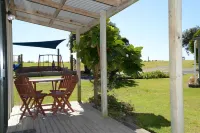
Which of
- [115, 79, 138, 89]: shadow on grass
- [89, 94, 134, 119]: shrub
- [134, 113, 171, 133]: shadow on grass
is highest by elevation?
[115, 79, 138, 89]: shadow on grass

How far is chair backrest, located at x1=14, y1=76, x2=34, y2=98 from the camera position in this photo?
6.08 m

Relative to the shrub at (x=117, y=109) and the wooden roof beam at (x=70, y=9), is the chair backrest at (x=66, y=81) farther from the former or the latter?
the wooden roof beam at (x=70, y=9)

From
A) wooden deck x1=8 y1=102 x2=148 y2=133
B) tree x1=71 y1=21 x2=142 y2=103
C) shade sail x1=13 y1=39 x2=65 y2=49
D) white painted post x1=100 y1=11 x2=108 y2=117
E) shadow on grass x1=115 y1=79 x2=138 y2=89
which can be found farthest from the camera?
shadow on grass x1=115 y1=79 x2=138 y2=89

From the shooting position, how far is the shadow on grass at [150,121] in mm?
5798

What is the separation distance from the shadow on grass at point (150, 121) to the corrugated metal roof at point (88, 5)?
3016 mm

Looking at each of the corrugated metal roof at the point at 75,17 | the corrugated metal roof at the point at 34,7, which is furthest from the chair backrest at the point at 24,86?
the corrugated metal roof at the point at 75,17

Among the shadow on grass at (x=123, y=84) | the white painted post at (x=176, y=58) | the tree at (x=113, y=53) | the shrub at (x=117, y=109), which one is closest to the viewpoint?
the white painted post at (x=176, y=58)

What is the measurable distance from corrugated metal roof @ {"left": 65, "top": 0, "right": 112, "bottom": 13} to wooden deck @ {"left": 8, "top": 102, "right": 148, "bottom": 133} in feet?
9.32

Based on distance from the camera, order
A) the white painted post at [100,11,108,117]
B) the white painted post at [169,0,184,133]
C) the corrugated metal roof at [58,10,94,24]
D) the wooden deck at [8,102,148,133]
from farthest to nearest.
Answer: the corrugated metal roof at [58,10,94,24], the white painted post at [100,11,108,117], the wooden deck at [8,102,148,133], the white painted post at [169,0,184,133]

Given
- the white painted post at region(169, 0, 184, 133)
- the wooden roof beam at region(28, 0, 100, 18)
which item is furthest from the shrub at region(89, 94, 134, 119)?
the white painted post at region(169, 0, 184, 133)

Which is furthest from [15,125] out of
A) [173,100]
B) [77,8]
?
[173,100]

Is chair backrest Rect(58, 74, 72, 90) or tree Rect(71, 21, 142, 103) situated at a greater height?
tree Rect(71, 21, 142, 103)

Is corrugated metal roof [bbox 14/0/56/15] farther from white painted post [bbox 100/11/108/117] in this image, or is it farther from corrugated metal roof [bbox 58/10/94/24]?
white painted post [bbox 100/11/108/117]

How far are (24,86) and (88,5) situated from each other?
2.65m
